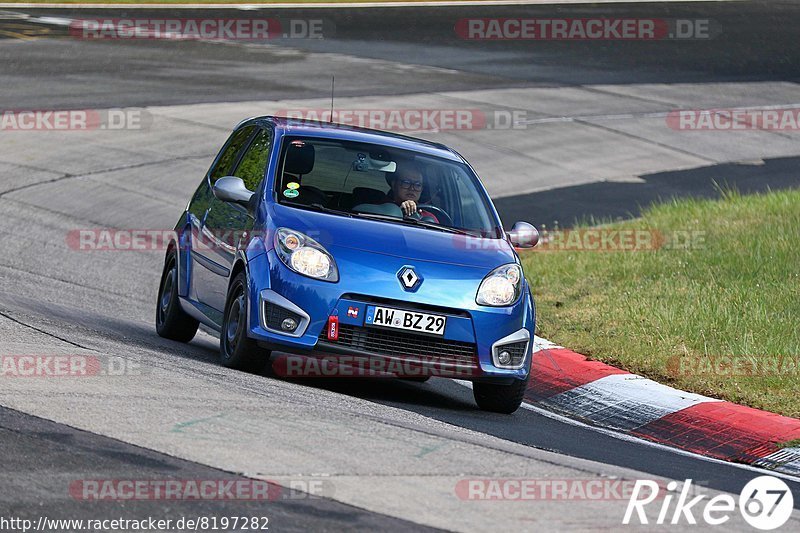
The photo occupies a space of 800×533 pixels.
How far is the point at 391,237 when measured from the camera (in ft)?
28.6

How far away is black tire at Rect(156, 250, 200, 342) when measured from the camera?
10602 mm

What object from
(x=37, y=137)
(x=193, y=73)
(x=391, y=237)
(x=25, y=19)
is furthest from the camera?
(x=25, y=19)

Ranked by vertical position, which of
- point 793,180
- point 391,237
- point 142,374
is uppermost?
point 391,237

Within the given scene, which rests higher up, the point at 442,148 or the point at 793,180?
the point at 442,148

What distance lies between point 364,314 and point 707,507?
105 inches

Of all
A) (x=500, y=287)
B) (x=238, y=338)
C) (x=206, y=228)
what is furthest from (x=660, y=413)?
(x=206, y=228)

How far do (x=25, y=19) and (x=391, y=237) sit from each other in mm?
24420

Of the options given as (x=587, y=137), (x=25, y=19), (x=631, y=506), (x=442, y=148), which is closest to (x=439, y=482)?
(x=631, y=506)

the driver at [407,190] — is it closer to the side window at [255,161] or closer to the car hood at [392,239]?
the car hood at [392,239]

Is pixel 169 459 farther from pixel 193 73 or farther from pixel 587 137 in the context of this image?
pixel 193 73

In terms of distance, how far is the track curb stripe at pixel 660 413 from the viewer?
835cm

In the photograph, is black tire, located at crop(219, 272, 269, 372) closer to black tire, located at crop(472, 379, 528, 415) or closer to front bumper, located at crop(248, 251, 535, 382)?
front bumper, located at crop(248, 251, 535, 382)

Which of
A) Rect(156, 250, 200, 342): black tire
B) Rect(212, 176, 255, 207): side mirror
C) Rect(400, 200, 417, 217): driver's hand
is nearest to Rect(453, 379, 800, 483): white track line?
Rect(400, 200, 417, 217): driver's hand

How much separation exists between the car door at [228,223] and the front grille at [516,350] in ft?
5.69
